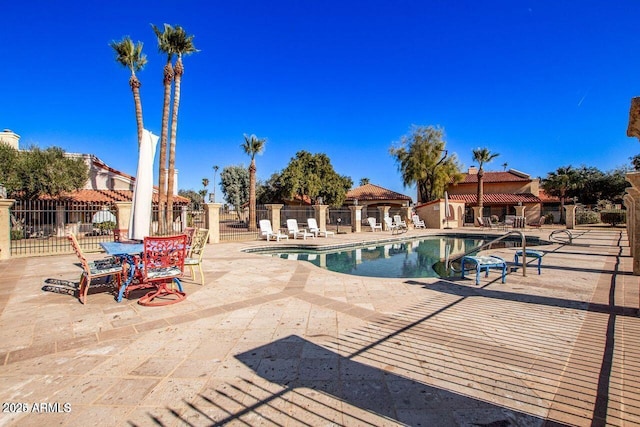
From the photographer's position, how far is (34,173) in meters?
16.8

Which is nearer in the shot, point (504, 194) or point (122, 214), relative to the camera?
point (122, 214)

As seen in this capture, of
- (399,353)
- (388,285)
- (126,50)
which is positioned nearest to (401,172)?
(126,50)

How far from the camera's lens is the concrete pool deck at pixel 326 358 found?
2244 mm

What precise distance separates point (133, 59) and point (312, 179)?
15842 millimetres

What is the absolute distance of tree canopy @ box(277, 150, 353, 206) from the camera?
1099 inches

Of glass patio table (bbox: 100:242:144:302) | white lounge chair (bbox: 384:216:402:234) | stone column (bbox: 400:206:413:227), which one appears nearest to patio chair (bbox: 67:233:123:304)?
glass patio table (bbox: 100:242:144:302)

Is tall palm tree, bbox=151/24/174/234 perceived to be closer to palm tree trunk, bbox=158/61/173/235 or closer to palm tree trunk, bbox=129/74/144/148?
palm tree trunk, bbox=158/61/173/235

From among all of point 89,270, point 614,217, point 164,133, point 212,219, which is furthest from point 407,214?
point 89,270

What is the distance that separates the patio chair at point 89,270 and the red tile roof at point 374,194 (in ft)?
96.8

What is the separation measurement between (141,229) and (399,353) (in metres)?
4.85

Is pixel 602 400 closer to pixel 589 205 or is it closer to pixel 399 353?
pixel 399 353

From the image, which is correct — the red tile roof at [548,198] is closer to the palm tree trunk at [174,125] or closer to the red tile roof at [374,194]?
the red tile roof at [374,194]

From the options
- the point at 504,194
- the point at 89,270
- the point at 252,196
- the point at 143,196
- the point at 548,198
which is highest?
the point at 504,194

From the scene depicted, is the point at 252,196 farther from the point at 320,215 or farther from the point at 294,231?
the point at 294,231
